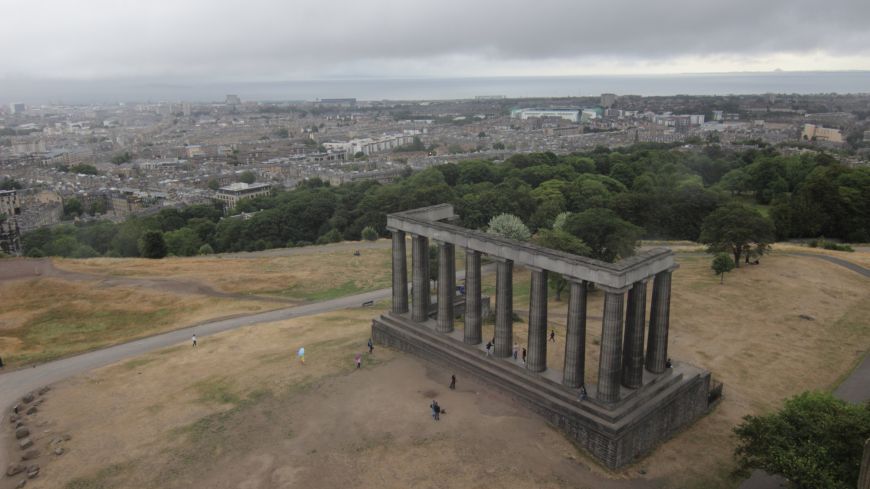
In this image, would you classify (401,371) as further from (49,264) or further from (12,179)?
(12,179)

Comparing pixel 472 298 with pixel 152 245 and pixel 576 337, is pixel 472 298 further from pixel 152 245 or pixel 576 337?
pixel 152 245

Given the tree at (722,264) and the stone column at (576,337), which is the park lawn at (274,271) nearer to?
the tree at (722,264)

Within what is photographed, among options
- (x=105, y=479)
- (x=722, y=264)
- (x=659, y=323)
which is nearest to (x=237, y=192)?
(x=722, y=264)

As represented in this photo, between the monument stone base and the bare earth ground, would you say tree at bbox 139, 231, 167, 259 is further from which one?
the monument stone base

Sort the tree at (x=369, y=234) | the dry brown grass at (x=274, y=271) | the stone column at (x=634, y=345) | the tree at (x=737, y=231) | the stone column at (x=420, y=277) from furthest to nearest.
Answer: the tree at (x=369, y=234), the dry brown grass at (x=274, y=271), the tree at (x=737, y=231), the stone column at (x=420, y=277), the stone column at (x=634, y=345)

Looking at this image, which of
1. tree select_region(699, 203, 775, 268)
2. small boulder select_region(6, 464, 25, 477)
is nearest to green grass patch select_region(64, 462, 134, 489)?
small boulder select_region(6, 464, 25, 477)

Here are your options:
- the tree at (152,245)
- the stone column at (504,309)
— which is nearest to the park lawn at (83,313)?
the tree at (152,245)

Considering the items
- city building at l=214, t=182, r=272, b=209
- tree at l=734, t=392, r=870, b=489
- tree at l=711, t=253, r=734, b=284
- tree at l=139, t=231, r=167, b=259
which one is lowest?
city building at l=214, t=182, r=272, b=209
